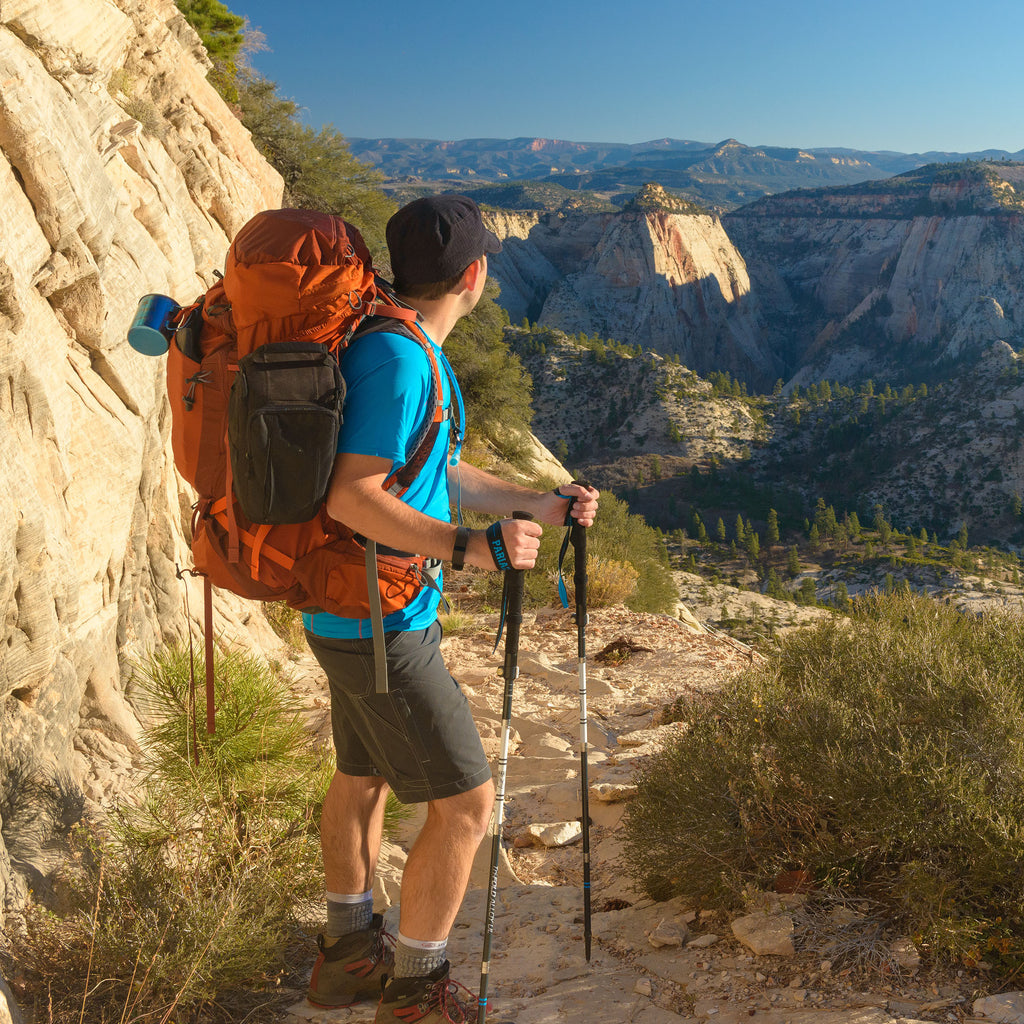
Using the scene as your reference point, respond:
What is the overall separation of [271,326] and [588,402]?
5761 centimetres

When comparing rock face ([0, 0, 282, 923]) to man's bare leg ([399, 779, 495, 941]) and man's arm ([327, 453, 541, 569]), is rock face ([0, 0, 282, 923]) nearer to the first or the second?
man's bare leg ([399, 779, 495, 941])

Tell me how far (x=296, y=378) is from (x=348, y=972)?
67.9 inches

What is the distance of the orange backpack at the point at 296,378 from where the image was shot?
1864mm

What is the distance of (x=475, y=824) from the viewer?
2.12 meters

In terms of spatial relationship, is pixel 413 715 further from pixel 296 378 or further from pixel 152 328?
pixel 152 328

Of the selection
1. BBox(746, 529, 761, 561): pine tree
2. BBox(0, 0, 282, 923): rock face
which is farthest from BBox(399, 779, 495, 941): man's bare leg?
BBox(746, 529, 761, 561): pine tree

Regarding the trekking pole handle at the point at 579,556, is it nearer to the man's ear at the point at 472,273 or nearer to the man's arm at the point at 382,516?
the man's arm at the point at 382,516

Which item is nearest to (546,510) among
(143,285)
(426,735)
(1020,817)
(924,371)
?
(426,735)

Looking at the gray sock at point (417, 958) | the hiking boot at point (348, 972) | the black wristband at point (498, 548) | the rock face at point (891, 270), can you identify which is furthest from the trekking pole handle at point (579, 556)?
the rock face at point (891, 270)

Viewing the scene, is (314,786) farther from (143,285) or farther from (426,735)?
(143,285)

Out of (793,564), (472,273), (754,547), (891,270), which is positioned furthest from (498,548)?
(891,270)

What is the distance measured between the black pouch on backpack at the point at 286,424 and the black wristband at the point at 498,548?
400 millimetres

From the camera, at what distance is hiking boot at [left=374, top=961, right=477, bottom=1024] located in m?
2.12

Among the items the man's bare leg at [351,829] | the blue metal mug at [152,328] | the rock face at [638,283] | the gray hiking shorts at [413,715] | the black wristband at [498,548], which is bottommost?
the man's bare leg at [351,829]
